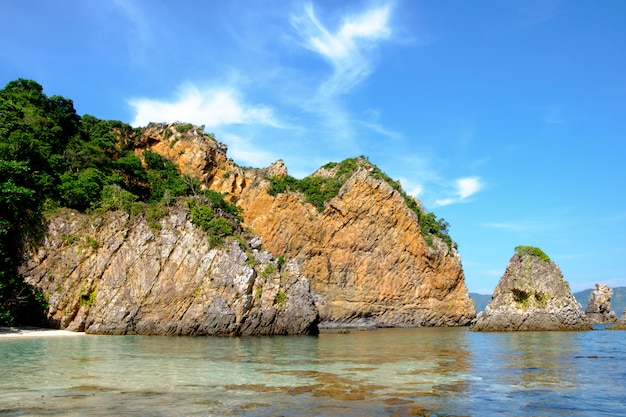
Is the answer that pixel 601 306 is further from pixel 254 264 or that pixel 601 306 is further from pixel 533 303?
pixel 254 264

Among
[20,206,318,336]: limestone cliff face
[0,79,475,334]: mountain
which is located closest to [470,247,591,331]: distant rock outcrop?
[0,79,475,334]: mountain

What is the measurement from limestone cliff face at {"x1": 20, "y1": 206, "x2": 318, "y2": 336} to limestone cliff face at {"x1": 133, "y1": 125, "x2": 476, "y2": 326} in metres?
18.7

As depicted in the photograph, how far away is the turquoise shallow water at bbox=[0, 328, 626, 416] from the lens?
10156 mm

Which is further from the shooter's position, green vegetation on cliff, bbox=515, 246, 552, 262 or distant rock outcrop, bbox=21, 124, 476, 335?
green vegetation on cliff, bbox=515, 246, 552, 262

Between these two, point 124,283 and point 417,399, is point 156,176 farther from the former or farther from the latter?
point 417,399

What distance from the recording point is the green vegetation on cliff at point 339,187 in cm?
5903

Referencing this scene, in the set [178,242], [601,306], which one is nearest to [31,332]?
[178,242]

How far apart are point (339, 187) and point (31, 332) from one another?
130ft

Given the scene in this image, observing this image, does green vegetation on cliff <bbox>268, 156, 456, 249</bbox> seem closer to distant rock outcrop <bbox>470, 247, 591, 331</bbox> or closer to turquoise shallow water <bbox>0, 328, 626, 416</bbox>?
distant rock outcrop <bbox>470, 247, 591, 331</bbox>

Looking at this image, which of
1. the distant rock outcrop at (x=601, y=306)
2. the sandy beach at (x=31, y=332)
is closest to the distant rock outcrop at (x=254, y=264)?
the sandy beach at (x=31, y=332)

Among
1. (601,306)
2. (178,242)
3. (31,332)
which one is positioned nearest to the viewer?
(31,332)

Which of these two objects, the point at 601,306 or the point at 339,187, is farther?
the point at 601,306

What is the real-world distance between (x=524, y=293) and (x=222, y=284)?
85.9ft

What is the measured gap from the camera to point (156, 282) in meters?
34.4
